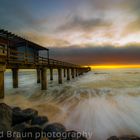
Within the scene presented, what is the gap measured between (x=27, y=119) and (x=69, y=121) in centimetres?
218

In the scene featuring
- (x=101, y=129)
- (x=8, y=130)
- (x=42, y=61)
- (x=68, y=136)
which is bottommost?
(x=101, y=129)

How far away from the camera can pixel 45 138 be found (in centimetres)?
507

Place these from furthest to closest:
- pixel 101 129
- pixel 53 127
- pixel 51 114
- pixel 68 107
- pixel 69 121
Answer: pixel 68 107 → pixel 51 114 → pixel 69 121 → pixel 101 129 → pixel 53 127

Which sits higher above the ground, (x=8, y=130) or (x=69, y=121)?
(x=8, y=130)

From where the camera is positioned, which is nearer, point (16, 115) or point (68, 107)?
point (16, 115)

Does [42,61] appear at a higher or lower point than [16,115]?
higher

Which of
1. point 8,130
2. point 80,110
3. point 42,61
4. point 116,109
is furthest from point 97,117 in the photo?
point 42,61

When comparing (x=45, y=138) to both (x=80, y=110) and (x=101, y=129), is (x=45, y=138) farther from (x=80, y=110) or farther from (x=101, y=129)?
(x=80, y=110)

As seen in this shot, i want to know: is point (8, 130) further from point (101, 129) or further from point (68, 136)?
point (101, 129)

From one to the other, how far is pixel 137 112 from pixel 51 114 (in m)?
5.48

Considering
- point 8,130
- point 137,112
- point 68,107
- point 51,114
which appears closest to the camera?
point 8,130

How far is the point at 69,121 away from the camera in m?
7.24

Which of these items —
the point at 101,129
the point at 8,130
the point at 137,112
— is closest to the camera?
the point at 8,130

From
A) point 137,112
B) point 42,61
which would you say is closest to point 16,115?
point 137,112
